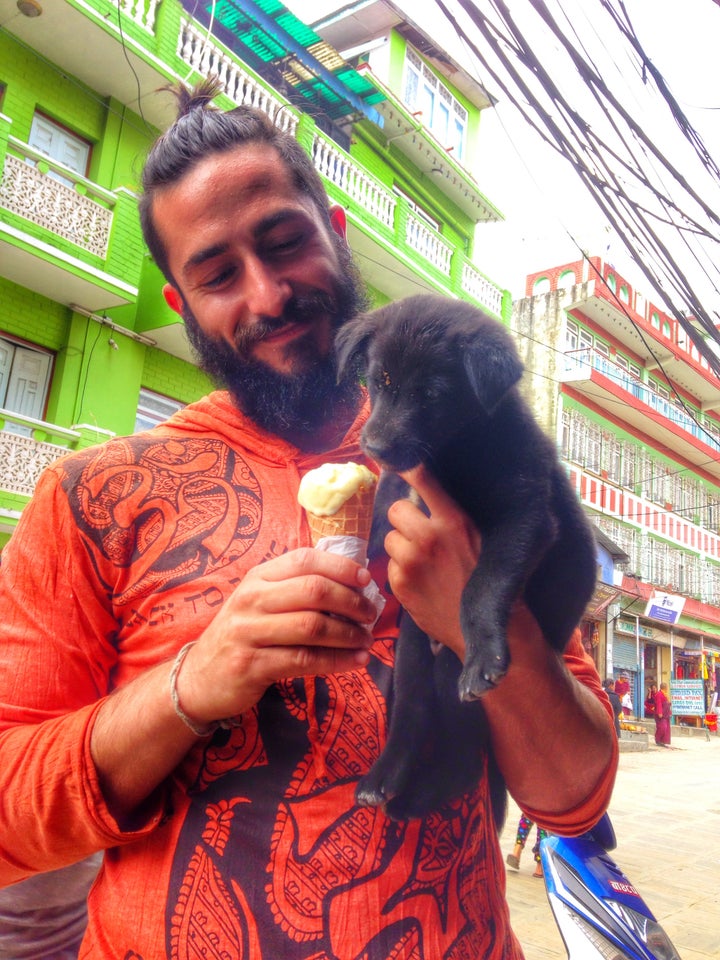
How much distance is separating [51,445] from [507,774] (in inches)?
348

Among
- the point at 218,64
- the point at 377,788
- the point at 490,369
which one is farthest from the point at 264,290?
the point at 218,64

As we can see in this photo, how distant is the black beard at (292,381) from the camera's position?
1.79 metres

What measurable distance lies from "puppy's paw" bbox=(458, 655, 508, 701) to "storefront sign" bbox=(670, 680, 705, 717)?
2388 centimetres

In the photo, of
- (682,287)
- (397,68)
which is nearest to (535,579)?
(682,287)

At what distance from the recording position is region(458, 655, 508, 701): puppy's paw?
Result: 131cm

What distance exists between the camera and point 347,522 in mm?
1389

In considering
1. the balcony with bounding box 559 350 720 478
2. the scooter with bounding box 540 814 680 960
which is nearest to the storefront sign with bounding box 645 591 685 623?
the balcony with bounding box 559 350 720 478

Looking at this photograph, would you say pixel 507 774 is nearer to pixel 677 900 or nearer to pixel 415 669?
pixel 415 669

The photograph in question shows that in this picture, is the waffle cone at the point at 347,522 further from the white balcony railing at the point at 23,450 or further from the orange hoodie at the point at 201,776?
the white balcony railing at the point at 23,450

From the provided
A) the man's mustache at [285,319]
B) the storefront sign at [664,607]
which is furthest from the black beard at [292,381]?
the storefront sign at [664,607]

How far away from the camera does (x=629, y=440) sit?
71.7ft

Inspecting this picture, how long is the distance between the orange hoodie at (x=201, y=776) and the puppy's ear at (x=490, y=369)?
0.44 meters

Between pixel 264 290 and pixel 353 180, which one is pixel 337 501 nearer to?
pixel 264 290

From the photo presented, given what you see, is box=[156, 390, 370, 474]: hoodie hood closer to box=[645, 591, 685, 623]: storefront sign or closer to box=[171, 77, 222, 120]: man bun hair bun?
box=[171, 77, 222, 120]: man bun hair bun
